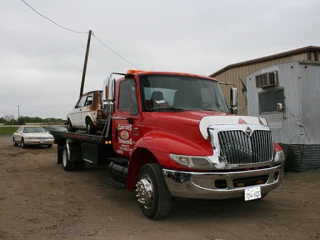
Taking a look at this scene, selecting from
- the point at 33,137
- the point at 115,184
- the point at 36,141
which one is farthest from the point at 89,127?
the point at 33,137

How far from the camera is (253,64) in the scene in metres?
13.5

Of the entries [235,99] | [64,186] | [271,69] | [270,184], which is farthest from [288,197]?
[64,186]

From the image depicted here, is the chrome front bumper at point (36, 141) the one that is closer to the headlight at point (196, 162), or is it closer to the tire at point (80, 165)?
the tire at point (80, 165)

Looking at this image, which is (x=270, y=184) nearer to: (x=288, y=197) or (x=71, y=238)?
(x=288, y=197)

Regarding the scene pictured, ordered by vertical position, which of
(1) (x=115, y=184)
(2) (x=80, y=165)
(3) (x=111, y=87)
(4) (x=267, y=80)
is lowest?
(2) (x=80, y=165)

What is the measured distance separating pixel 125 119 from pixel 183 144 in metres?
1.78

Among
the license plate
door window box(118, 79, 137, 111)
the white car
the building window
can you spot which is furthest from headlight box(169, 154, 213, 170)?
the building window

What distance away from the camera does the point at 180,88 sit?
559cm

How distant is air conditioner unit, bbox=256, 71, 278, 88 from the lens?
868 cm

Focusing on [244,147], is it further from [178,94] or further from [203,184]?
[178,94]

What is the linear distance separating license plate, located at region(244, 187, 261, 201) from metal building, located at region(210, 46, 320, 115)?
310 inches

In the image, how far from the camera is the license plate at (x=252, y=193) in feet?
14.2

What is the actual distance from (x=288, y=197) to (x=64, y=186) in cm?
496

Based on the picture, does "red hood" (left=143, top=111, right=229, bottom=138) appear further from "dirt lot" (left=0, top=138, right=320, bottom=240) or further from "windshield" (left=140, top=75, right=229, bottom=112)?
"dirt lot" (left=0, top=138, right=320, bottom=240)
